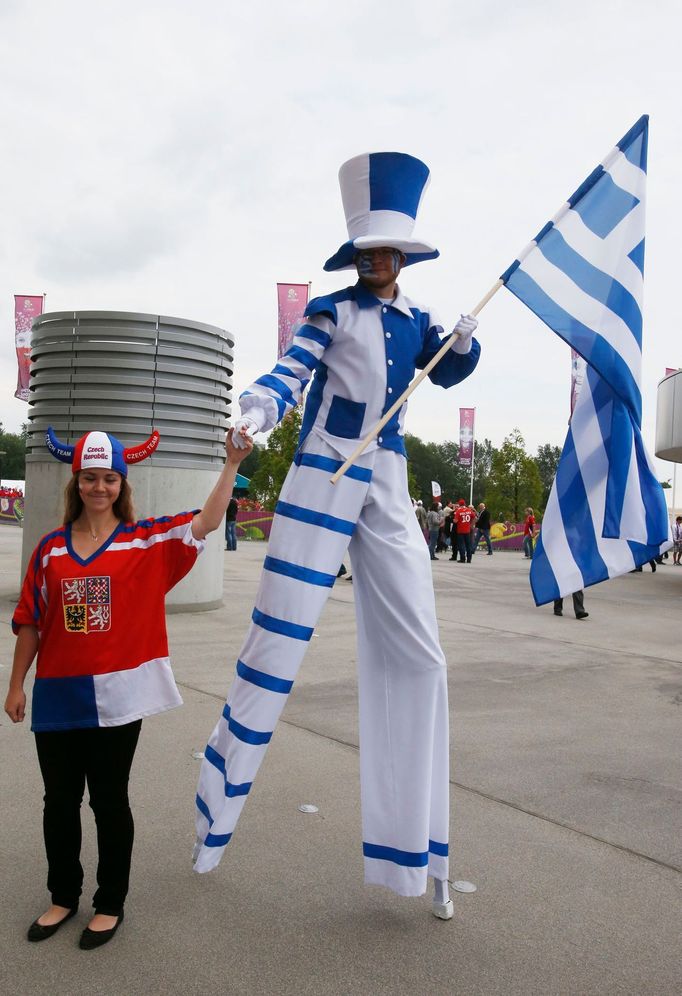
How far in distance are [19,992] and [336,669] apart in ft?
13.9

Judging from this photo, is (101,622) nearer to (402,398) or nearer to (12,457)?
(402,398)

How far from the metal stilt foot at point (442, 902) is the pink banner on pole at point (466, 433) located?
116 feet

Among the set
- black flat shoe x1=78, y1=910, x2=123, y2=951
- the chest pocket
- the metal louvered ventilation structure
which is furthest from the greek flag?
the metal louvered ventilation structure

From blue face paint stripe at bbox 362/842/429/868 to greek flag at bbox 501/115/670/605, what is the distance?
981mm

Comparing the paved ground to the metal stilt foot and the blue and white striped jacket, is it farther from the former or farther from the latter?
the blue and white striped jacket

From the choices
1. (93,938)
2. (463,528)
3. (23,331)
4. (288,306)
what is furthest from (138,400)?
(23,331)

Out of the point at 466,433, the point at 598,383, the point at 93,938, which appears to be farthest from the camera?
the point at 466,433

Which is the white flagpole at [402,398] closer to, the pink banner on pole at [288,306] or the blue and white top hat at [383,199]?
the blue and white top hat at [383,199]

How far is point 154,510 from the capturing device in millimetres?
8367

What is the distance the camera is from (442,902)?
2.71m

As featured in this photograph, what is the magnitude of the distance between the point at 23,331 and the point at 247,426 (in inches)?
835

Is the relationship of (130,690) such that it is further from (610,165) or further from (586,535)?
(610,165)

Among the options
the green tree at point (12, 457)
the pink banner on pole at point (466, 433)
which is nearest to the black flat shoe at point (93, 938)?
the pink banner on pole at point (466, 433)

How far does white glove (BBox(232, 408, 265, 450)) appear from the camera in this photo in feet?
8.56
